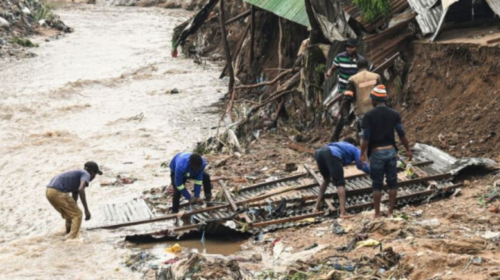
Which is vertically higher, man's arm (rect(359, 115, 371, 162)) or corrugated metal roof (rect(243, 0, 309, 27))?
corrugated metal roof (rect(243, 0, 309, 27))

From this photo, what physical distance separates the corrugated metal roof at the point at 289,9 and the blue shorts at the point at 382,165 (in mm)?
6371

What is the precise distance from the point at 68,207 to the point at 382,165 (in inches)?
158

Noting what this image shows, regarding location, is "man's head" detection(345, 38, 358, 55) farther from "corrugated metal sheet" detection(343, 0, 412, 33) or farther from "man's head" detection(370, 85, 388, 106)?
"corrugated metal sheet" detection(343, 0, 412, 33)

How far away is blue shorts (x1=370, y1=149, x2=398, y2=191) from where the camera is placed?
718 cm

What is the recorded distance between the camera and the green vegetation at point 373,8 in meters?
11.3

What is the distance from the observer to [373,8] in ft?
37.6

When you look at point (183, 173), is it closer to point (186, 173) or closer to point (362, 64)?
point (186, 173)

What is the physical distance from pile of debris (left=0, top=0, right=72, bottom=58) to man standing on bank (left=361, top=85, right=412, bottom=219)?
2402 centimetres

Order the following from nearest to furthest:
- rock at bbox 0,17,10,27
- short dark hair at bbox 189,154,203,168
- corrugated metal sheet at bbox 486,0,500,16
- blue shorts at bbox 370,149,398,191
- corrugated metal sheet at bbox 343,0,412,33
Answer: blue shorts at bbox 370,149,398,191
short dark hair at bbox 189,154,203,168
corrugated metal sheet at bbox 486,0,500,16
corrugated metal sheet at bbox 343,0,412,33
rock at bbox 0,17,10,27

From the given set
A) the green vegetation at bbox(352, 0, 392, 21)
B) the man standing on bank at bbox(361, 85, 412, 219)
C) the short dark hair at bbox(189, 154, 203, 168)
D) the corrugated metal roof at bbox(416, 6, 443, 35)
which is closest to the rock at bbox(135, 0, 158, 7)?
the green vegetation at bbox(352, 0, 392, 21)

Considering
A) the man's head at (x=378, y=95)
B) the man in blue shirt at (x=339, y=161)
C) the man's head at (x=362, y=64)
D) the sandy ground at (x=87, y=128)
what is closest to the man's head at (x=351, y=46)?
the man's head at (x=362, y=64)

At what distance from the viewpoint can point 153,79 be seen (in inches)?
952

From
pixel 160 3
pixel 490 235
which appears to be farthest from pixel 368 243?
pixel 160 3

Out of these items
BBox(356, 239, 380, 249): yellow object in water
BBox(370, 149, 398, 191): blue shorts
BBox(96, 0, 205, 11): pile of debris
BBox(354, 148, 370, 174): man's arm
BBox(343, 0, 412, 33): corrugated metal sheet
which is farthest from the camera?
BBox(96, 0, 205, 11): pile of debris
